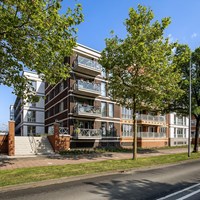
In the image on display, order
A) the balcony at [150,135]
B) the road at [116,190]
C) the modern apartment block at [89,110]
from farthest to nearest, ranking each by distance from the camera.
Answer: the balcony at [150,135] → the modern apartment block at [89,110] → the road at [116,190]

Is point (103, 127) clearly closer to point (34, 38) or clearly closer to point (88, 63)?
point (88, 63)

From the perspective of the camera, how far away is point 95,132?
32.4 meters

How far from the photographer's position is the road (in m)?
8.32

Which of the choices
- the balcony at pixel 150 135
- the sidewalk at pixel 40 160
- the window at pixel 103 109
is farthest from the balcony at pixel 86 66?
the sidewalk at pixel 40 160

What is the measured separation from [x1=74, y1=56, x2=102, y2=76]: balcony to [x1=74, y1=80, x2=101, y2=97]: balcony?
5.73 ft

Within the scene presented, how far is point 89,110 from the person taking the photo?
1275 inches

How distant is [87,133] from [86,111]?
9.00ft

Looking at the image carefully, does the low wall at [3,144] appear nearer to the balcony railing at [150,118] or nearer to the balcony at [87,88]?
the balcony at [87,88]

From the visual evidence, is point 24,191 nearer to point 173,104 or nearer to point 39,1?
point 39,1

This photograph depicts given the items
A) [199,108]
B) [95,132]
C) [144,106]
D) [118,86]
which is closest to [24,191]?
[118,86]

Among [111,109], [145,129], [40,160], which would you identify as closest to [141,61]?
[40,160]

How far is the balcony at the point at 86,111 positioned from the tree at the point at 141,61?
11548 millimetres

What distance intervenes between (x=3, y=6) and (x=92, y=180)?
887cm

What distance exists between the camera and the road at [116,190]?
328 inches
